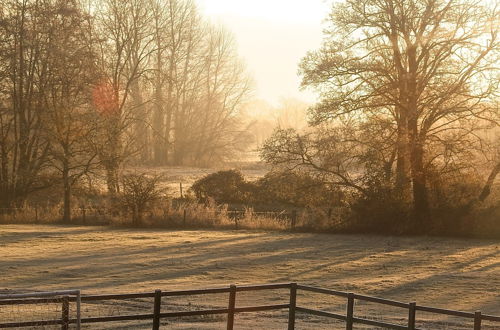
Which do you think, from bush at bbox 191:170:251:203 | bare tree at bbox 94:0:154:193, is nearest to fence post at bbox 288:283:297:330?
bare tree at bbox 94:0:154:193

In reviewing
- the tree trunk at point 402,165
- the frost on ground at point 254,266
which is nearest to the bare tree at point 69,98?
the frost on ground at point 254,266

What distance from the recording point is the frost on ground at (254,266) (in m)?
21.4

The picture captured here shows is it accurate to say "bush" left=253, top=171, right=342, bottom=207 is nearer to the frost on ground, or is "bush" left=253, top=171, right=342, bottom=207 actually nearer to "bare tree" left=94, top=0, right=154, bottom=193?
the frost on ground

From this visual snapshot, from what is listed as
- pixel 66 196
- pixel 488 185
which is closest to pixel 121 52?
pixel 66 196

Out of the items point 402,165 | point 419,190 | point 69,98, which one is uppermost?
point 69,98

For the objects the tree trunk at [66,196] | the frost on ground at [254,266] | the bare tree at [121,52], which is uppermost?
the bare tree at [121,52]

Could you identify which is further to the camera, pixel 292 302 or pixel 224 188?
pixel 224 188

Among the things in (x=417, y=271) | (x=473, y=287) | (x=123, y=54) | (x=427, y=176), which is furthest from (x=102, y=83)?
(x=473, y=287)

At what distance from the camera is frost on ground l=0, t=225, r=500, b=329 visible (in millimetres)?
21406

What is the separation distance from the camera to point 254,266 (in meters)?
29.4

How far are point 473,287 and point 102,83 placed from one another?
1222 inches

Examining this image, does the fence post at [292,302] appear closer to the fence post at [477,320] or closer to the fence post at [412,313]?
the fence post at [412,313]

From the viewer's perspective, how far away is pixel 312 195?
40.8 m

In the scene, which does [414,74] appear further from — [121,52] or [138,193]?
[121,52]
